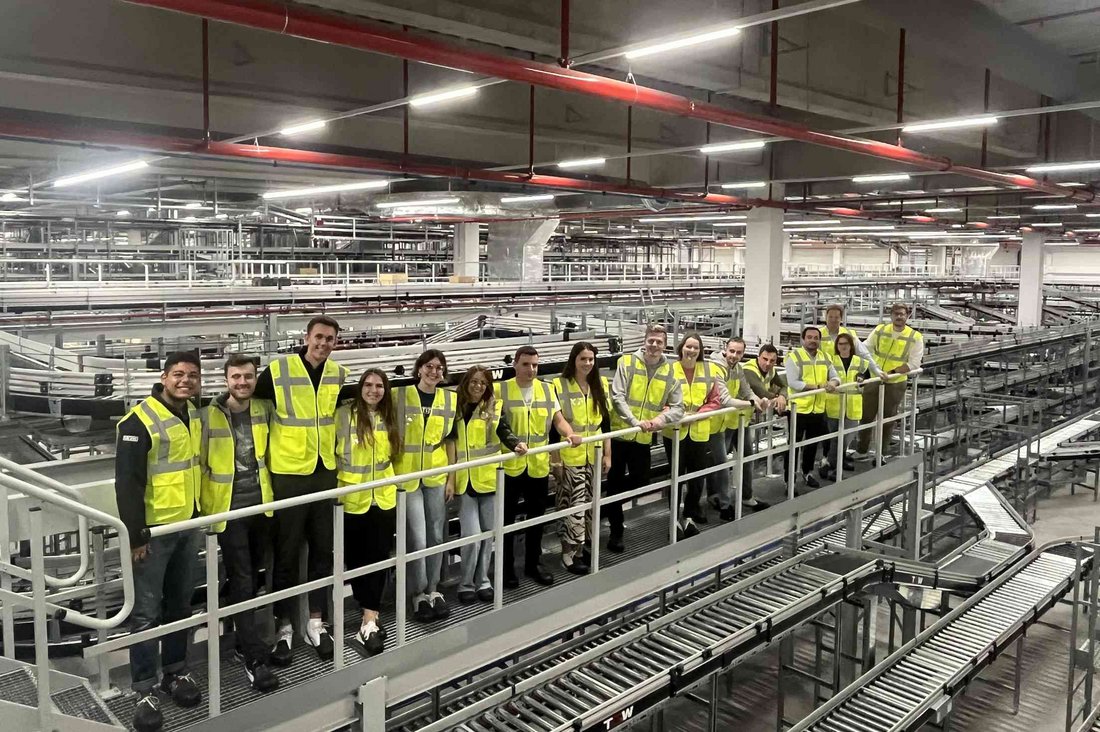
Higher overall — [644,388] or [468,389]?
[468,389]

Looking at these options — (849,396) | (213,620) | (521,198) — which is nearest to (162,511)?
(213,620)

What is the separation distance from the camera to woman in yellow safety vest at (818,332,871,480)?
8070 mm

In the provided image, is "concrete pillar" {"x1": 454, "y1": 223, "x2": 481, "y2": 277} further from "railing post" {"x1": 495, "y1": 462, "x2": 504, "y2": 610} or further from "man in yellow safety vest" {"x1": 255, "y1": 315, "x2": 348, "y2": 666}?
A: "man in yellow safety vest" {"x1": 255, "y1": 315, "x2": 348, "y2": 666}

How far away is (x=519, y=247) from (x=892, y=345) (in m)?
12.9

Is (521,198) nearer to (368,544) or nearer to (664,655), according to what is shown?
(664,655)

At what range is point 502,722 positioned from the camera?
5766mm

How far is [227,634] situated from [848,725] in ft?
16.1

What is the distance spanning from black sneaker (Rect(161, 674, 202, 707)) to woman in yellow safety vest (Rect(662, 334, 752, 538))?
375cm

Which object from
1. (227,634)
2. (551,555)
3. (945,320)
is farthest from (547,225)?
(227,634)

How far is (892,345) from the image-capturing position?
909 centimetres

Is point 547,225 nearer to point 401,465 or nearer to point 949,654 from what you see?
point 949,654

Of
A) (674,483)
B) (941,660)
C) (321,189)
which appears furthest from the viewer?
(321,189)

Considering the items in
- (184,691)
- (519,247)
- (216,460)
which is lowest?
(184,691)

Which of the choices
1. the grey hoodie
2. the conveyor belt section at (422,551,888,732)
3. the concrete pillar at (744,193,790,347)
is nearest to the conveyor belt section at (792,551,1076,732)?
the conveyor belt section at (422,551,888,732)
